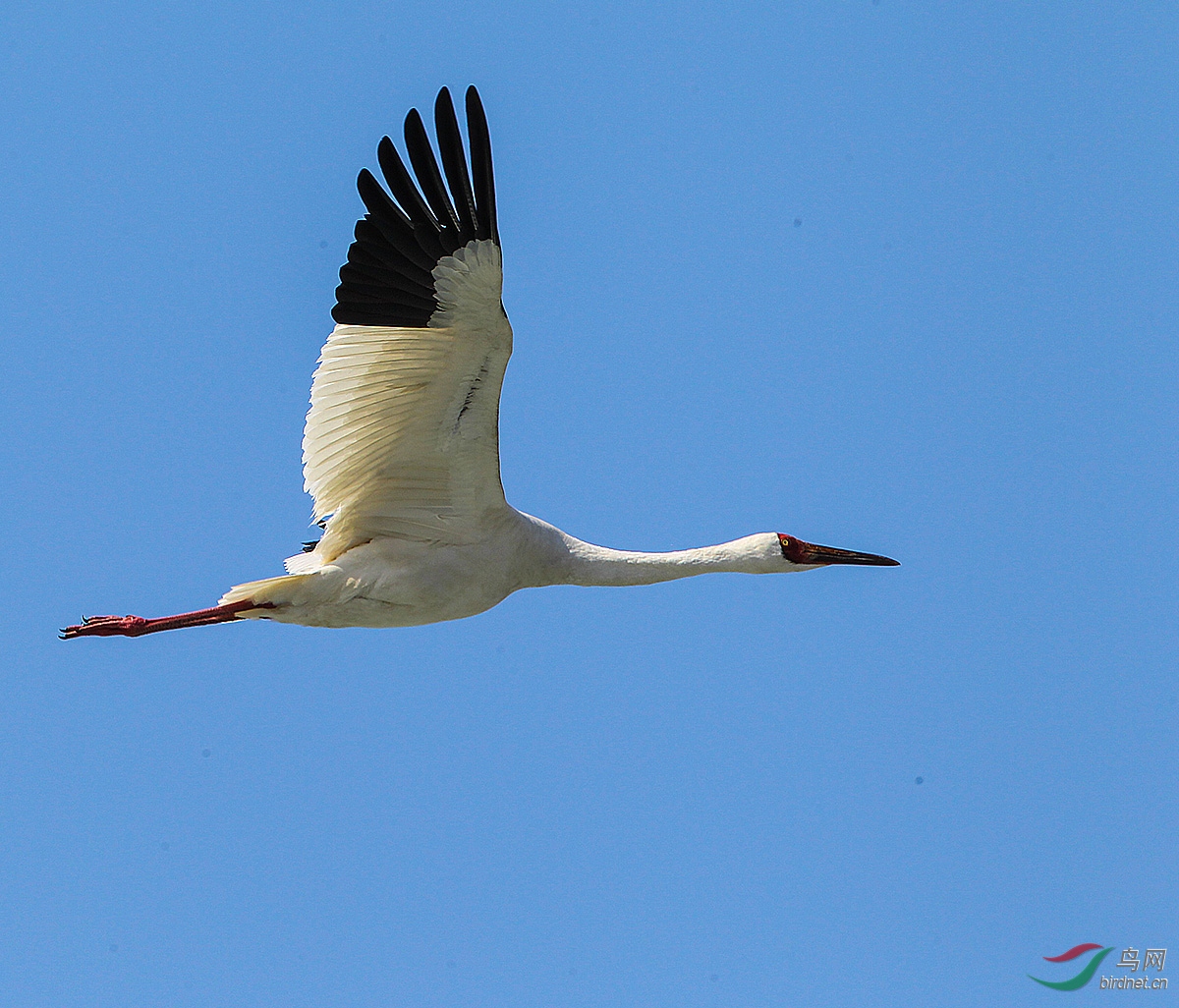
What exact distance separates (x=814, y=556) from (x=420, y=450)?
10.4 ft

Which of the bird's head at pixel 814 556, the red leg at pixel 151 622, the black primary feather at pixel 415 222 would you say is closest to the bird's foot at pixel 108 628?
the red leg at pixel 151 622

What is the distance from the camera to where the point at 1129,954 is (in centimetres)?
1224

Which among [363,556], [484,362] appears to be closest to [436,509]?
[363,556]

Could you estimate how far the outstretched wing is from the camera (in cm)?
927

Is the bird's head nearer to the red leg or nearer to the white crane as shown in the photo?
the white crane

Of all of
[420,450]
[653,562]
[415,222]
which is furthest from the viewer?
[653,562]

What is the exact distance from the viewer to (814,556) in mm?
11516

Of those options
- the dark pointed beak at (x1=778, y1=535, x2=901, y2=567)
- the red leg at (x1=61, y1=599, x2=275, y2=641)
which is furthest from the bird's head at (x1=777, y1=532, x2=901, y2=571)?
the red leg at (x1=61, y1=599, x2=275, y2=641)

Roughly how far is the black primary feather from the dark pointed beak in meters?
3.46

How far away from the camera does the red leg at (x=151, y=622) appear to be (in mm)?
10367

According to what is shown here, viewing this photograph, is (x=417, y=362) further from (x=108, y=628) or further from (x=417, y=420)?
Answer: (x=108, y=628)

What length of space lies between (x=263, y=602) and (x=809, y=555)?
4.00 meters

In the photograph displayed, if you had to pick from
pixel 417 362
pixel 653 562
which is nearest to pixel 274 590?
pixel 417 362

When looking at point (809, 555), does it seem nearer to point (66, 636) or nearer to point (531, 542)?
point (531, 542)
